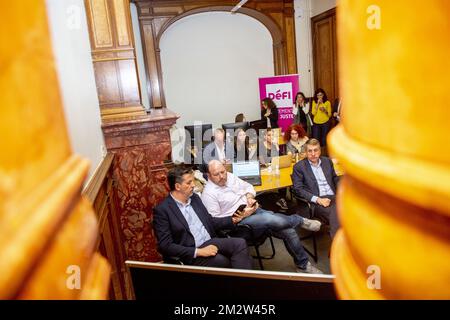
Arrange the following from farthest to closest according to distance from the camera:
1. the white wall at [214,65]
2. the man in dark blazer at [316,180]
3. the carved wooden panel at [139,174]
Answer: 1. the white wall at [214,65]
2. the man in dark blazer at [316,180]
3. the carved wooden panel at [139,174]

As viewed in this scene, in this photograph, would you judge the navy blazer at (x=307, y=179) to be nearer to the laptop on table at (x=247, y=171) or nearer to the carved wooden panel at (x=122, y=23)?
the laptop on table at (x=247, y=171)

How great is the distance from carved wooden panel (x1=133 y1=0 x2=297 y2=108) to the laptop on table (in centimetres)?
509

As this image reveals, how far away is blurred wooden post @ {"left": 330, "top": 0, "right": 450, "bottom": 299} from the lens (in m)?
0.37

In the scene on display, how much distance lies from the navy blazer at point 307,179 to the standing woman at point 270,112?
427cm

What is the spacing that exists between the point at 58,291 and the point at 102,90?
3.39 m

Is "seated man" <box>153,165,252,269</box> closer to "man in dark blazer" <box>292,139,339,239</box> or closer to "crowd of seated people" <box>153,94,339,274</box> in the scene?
"crowd of seated people" <box>153,94,339,274</box>

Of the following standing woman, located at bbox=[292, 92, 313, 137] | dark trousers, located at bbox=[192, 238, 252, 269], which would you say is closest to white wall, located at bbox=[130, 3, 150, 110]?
standing woman, located at bbox=[292, 92, 313, 137]

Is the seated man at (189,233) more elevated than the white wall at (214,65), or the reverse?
the white wall at (214,65)

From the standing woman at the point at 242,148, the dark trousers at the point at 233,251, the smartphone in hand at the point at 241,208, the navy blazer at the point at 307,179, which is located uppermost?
the standing woman at the point at 242,148

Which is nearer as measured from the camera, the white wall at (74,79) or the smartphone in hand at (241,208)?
the white wall at (74,79)

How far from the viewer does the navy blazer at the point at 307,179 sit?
395 cm

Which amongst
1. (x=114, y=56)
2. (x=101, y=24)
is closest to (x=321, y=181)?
(x=114, y=56)

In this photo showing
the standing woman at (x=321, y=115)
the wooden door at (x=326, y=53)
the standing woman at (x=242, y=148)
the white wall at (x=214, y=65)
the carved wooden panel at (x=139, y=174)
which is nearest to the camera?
the carved wooden panel at (x=139, y=174)

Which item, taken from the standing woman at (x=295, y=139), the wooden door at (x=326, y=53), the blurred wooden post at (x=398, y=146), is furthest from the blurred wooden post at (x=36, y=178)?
the wooden door at (x=326, y=53)
